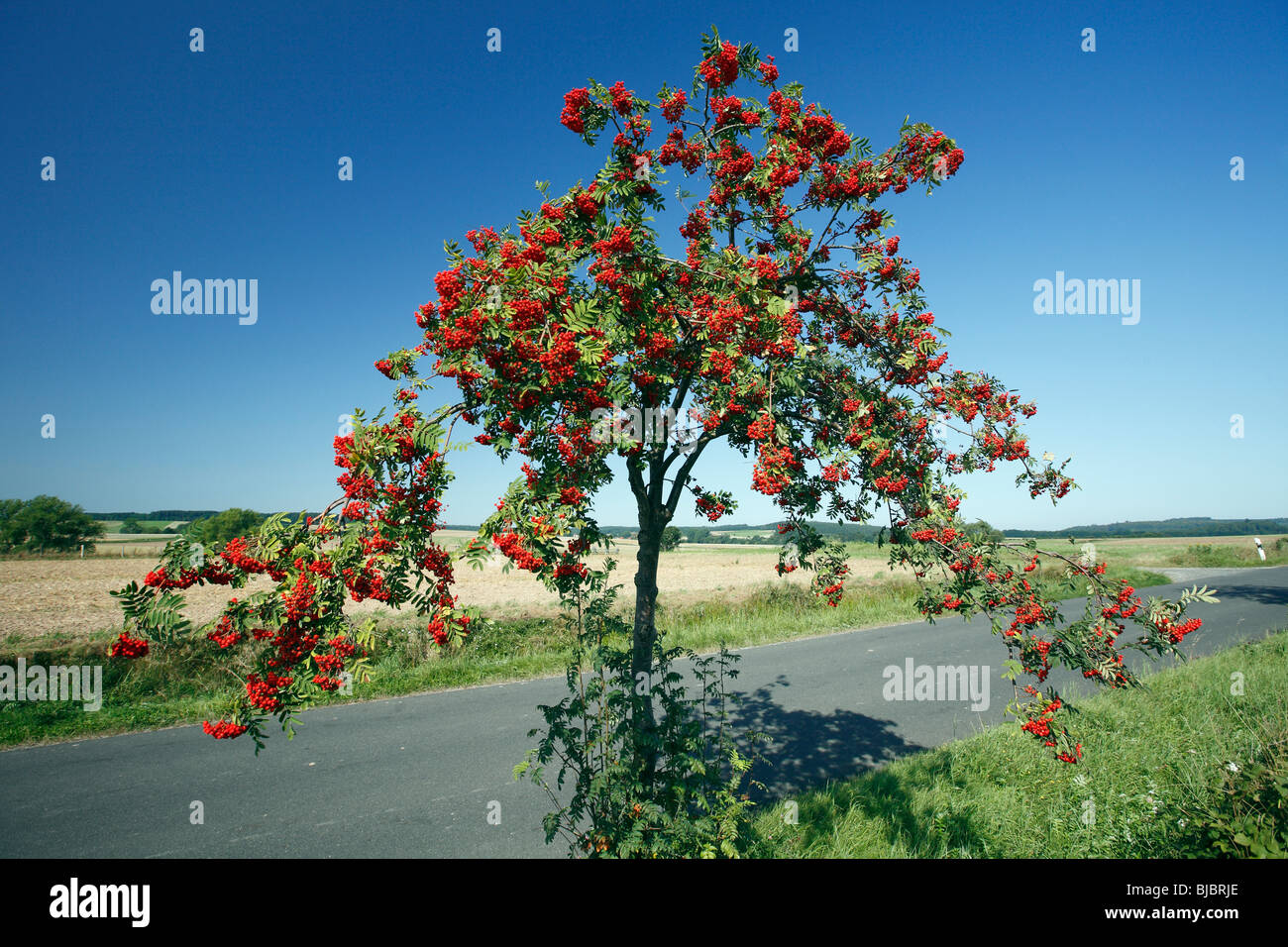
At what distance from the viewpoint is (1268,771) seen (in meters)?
4.28

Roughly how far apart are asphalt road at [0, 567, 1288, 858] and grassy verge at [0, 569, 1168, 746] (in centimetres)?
51

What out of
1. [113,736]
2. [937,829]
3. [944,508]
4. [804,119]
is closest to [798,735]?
[937,829]

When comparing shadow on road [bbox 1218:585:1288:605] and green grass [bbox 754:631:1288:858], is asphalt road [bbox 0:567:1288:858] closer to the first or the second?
green grass [bbox 754:631:1288:858]

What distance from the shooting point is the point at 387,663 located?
1106cm

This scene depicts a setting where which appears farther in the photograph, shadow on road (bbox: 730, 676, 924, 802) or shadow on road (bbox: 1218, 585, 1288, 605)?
shadow on road (bbox: 1218, 585, 1288, 605)

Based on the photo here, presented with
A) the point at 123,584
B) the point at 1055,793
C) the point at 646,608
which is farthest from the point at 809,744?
the point at 123,584

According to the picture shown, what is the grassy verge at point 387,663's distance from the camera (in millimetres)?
8258

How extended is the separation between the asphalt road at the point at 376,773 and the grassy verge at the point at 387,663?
0.51 meters

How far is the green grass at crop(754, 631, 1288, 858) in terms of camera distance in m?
4.79
